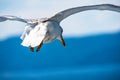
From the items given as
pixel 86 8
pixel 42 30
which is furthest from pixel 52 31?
pixel 86 8

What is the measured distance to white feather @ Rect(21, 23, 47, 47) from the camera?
1156mm

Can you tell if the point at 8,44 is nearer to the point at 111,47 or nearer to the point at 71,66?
the point at 71,66

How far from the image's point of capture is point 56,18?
51.9 inches

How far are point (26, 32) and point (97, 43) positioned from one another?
1058 millimetres

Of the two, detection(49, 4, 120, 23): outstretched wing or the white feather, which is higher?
detection(49, 4, 120, 23): outstretched wing

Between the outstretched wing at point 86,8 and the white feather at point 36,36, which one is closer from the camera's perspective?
the white feather at point 36,36

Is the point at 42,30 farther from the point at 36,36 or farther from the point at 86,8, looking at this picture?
the point at 86,8

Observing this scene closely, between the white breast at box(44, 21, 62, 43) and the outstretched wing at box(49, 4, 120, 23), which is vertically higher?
the outstretched wing at box(49, 4, 120, 23)

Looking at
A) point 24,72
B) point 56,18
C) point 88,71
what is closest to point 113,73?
point 88,71

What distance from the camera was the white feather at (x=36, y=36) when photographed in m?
1.16

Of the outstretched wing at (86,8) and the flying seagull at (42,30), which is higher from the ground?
the outstretched wing at (86,8)

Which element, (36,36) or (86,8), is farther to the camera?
(86,8)

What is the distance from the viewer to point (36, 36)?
1197mm

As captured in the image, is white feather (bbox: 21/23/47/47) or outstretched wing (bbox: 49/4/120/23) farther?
outstretched wing (bbox: 49/4/120/23)
